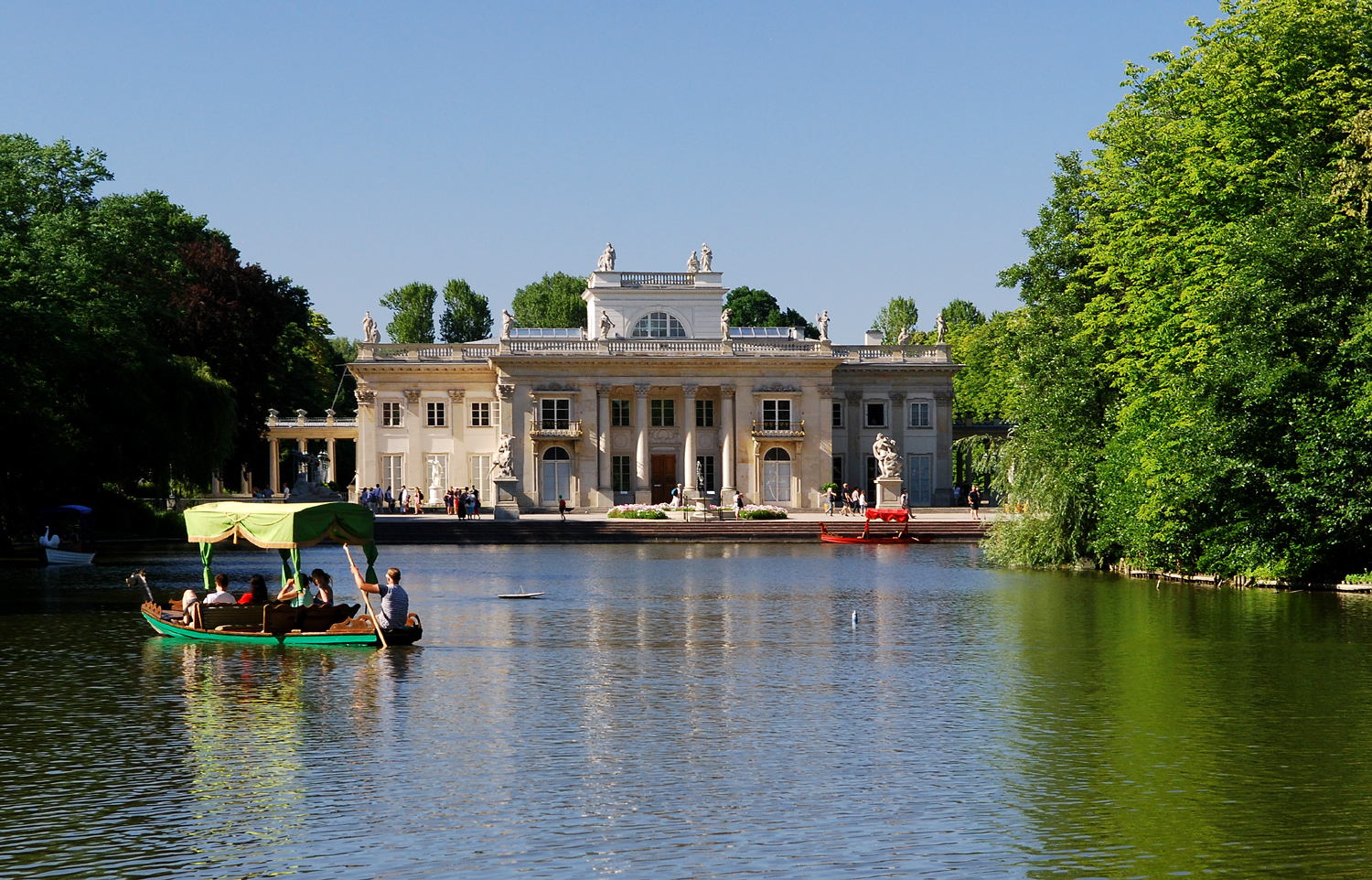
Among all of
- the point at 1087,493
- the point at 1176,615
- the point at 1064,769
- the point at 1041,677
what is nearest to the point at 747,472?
the point at 1087,493

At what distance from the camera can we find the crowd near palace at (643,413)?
7569 centimetres

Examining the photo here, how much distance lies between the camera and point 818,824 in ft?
38.9

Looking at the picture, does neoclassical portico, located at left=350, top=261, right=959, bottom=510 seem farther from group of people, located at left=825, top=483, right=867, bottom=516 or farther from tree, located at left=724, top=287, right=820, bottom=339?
tree, located at left=724, top=287, right=820, bottom=339

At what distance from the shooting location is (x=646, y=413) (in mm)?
76312

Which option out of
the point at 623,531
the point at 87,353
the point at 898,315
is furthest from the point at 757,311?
the point at 87,353

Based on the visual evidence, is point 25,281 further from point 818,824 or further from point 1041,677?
point 818,824

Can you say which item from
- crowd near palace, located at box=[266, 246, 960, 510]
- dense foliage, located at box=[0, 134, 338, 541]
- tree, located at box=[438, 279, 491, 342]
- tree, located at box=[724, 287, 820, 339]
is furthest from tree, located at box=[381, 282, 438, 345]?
dense foliage, located at box=[0, 134, 338, 541]

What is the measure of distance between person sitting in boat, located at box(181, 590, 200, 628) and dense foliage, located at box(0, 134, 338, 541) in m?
18.9

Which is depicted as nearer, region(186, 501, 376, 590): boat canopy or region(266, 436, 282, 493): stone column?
region(186, 501, 376, 590): boat canopy

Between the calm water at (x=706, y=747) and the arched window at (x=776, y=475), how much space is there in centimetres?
4894

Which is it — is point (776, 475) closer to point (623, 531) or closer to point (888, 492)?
point (888, 492)

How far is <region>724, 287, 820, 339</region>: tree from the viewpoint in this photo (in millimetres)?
121250

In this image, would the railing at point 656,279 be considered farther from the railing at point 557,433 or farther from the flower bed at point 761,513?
the flower bed at point 761,513

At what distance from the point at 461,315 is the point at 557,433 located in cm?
5161
